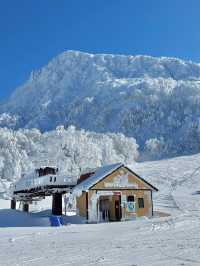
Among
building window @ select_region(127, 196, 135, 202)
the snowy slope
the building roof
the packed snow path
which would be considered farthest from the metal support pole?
the packed snow path

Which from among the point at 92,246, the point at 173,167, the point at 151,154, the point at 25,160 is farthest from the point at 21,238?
the point at 151,154

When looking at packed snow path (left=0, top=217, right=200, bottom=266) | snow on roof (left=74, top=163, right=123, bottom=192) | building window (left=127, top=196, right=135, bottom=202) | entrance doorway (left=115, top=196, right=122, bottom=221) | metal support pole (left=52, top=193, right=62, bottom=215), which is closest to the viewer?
packed snow path (left=0, top=217, right=200, bottom=266)

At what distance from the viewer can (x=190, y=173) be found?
79.3 metres

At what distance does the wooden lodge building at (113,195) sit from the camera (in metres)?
37.2

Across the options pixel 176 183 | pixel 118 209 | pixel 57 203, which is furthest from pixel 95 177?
pixel 176 183

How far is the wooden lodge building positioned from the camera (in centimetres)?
3725

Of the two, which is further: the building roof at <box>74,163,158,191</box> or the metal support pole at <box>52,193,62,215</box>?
the metal support pole at <box>52,193,62,215</box>

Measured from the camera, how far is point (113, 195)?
38469 millimetres

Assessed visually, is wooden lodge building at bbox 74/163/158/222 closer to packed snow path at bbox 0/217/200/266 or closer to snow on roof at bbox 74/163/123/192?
snow on roof at bbox 74/163/123/192

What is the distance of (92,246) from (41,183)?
20525 millimetres

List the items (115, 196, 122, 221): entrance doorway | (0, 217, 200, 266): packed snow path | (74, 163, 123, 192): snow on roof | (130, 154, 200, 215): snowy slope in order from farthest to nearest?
(130, 154, 200, 215): snowy slope
(115, 196, 122, 221): entrance doorway
(74, 163, 123, 192): snow on roof
(0, 217, 200, 266): packed snow path

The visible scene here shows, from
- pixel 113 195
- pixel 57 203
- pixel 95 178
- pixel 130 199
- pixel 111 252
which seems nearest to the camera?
pixel 111 252

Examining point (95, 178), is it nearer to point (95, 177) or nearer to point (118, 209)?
point (95, 177)

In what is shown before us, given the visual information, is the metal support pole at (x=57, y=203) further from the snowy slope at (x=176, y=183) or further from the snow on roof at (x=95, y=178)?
the snowy slope at (x=176, y=183)
